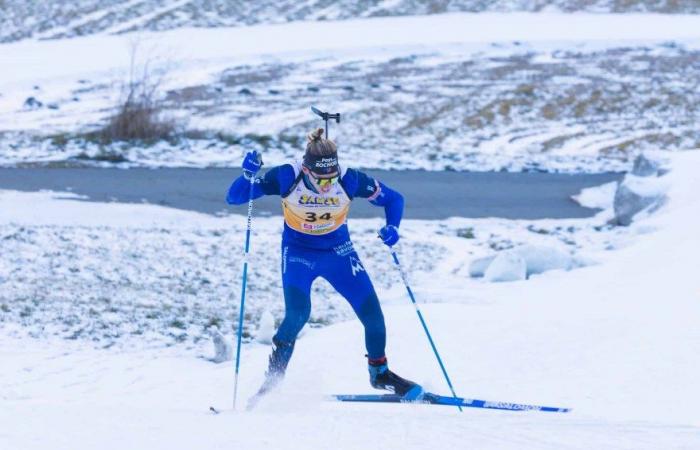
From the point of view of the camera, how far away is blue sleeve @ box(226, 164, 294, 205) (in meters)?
7.79

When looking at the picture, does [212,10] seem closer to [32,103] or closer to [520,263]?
[32,103]

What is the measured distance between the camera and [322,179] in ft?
25.5

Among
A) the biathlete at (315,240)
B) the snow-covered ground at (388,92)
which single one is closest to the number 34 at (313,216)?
the biathlete at (315,240)

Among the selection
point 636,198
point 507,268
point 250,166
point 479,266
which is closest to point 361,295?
point 250,166

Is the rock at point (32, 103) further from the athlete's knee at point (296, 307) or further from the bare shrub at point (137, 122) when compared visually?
the athlete's knee at point (296, 307)

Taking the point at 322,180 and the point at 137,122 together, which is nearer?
the point at 322,180

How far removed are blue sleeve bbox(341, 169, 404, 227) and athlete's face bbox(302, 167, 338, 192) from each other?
154 mm

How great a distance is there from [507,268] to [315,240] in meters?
6.46

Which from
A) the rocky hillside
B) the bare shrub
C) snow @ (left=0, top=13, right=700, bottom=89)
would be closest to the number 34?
the bare shrub

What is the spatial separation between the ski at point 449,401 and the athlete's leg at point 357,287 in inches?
15.0

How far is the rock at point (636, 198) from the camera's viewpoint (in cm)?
1772

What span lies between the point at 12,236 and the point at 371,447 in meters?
9.72

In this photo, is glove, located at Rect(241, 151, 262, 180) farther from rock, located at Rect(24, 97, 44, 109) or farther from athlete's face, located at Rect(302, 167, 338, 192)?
rock, located at Rect(24, 97, 44, 109)

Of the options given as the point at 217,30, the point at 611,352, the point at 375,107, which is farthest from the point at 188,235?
the point at 217,30
